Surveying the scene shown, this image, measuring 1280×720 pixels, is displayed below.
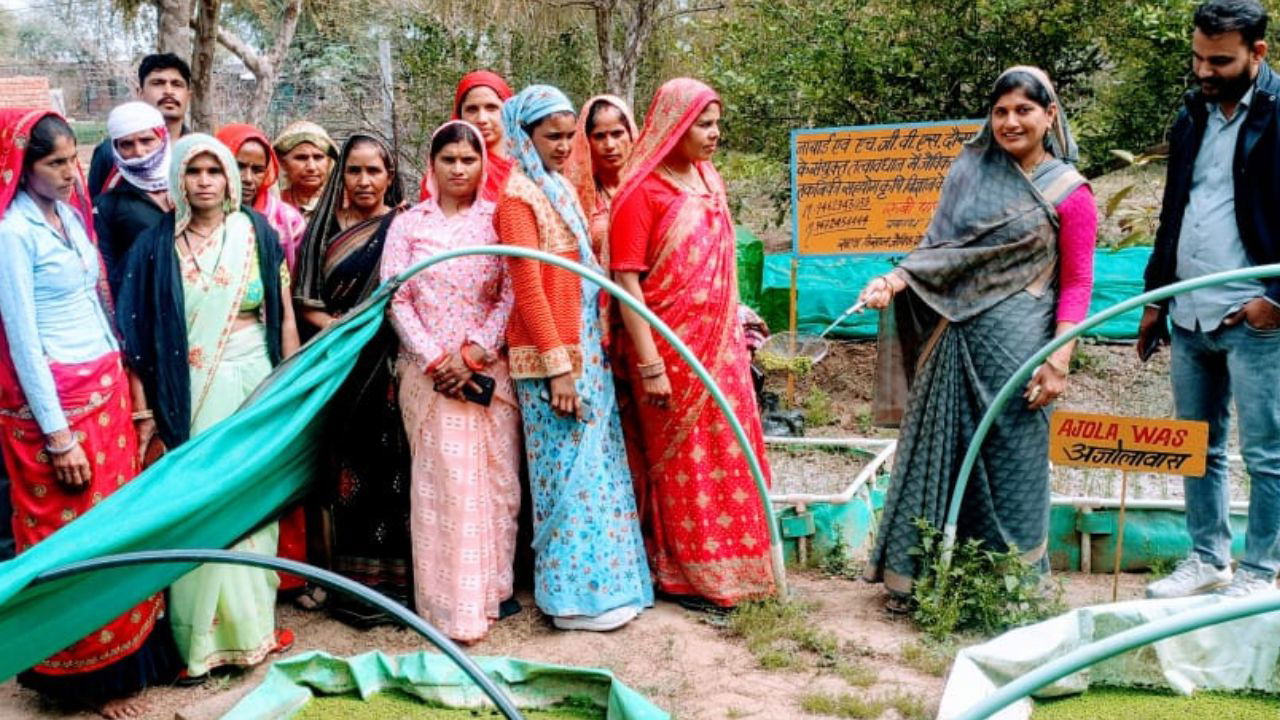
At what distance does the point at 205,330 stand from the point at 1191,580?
3.29 m

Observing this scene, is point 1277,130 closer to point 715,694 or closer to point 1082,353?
point 715,694

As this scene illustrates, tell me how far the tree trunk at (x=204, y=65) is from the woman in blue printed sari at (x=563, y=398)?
3.83m

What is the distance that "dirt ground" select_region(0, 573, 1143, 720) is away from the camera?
3543 millimetres

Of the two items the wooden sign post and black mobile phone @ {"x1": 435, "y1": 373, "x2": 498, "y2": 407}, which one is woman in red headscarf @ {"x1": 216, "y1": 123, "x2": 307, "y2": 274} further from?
the wooden sign post

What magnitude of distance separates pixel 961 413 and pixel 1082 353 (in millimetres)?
3915

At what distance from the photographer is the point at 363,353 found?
3.94 meters

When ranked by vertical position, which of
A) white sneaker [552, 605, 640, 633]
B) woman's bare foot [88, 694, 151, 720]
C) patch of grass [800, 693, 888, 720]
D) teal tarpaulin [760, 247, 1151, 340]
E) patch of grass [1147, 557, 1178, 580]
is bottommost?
woman's bare foot [88, 694, 151, 720]

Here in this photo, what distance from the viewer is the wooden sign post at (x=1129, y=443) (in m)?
3.54

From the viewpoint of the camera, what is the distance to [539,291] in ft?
12.4

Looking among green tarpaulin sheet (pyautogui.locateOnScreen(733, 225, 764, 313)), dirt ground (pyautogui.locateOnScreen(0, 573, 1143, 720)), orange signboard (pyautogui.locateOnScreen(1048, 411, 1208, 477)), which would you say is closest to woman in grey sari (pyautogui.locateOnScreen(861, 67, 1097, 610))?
orange signboard (pyautogui.locateOnScreen(1048, 411, 1208, 477))

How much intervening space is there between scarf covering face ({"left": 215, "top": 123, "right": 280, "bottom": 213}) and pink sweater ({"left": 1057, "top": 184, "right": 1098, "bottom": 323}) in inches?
109

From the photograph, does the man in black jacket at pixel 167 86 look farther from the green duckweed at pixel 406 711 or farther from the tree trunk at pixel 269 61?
the tree trunk at pixel 269 61

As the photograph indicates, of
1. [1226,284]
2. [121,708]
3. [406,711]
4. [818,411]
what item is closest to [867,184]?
[818,411]

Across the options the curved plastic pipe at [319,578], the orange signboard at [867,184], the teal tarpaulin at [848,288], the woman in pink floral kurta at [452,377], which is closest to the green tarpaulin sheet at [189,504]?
the curved plastic pipe at [319,578]
